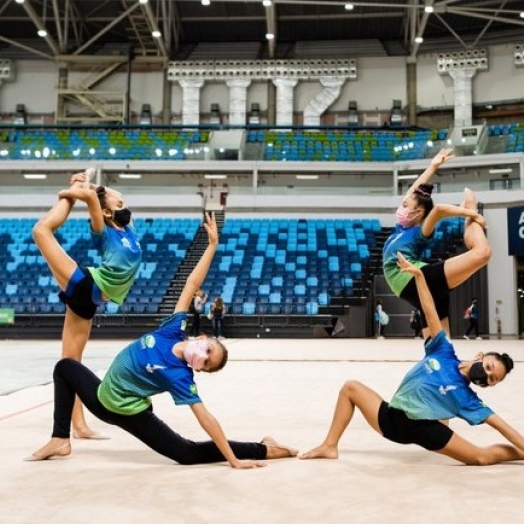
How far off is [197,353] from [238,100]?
28980 millimetres

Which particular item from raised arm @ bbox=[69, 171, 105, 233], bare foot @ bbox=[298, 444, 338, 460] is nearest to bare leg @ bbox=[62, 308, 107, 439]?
raised arm @ bbox=[69, 171, 105, 233]

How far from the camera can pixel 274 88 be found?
102ft

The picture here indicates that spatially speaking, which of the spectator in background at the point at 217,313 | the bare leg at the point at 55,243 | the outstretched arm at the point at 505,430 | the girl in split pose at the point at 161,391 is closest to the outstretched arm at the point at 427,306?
the outstretched arm at the point at 505,430

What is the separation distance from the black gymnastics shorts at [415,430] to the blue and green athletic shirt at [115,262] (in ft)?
5.95

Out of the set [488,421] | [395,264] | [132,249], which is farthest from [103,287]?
[488,421]

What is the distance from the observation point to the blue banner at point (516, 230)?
845 inches

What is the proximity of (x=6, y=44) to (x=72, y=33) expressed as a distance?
3.64m

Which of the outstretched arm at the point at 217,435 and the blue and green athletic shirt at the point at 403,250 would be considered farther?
the blue and green athletic shirt at the point at 403,250

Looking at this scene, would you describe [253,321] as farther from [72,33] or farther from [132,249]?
[72,33]

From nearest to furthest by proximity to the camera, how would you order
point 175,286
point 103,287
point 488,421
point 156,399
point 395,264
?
point 488,421, point 103,287, point 395,264, point 156,399, point 175,286

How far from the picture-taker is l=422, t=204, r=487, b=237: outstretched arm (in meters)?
3.97

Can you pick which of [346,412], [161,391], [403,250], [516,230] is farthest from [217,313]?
[161,391]

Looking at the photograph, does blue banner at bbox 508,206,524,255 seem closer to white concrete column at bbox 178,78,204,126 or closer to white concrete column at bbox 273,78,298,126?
white concrete column at bbox 273,78,298,126

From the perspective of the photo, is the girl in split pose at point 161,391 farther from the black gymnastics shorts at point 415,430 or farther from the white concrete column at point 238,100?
the white concrete column at point 238,100
